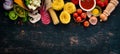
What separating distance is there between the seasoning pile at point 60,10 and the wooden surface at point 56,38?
0.15 feet

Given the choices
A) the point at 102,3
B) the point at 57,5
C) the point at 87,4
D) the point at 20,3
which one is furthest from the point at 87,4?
the point at 20,3

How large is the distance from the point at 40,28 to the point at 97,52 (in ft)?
1.53

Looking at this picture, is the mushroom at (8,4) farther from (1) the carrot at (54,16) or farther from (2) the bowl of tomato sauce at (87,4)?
(2) the bowl of tomato sauce at (87,4)

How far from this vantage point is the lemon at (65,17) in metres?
2.25

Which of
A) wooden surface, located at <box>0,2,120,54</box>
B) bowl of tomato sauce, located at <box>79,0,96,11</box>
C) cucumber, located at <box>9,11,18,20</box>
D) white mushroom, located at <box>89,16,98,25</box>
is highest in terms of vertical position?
bowl of tomato sauce, located at <box>79,0,96,11</box>

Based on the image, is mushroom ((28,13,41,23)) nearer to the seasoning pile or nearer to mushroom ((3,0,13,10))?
the seasoning pile

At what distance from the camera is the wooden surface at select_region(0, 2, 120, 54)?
2281 mm

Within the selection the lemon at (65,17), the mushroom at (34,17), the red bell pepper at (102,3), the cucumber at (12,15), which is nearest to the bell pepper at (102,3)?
the red bell pepper at (102,3)

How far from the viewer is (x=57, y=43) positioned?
2287 millimetres

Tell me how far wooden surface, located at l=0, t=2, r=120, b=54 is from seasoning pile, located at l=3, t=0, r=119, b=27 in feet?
0.15

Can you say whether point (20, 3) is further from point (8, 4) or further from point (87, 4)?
→ point (87, 4)

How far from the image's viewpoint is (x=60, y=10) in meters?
2.29


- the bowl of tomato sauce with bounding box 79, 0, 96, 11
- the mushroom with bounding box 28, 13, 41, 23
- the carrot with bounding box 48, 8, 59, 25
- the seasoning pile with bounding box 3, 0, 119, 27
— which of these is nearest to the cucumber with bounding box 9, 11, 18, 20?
the seasoning pile with bounding box 3, 0, 119, 27

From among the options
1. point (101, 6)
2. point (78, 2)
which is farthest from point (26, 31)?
point (101, 6)
